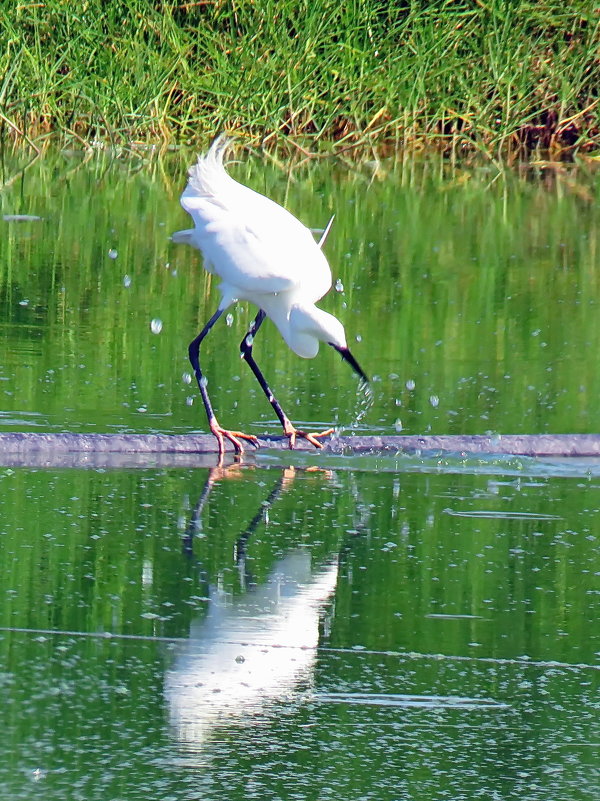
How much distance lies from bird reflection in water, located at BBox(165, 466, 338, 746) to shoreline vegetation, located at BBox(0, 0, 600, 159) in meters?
11.5

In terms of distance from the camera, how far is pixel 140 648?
10.9ft

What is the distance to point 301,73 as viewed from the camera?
15.4m

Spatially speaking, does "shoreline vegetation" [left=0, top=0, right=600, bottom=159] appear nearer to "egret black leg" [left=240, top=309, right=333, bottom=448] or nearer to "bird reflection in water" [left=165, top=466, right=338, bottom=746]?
"egret black leg" [left=240, top=309, right=333, bottom=448]

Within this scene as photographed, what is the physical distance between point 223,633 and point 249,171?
10.9 m

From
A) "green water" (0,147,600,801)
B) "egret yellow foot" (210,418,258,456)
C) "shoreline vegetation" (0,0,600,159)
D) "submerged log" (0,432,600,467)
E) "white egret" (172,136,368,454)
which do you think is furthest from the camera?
"shoreline vegetation" (0,0,600,159)

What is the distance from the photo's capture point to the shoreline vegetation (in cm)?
1509

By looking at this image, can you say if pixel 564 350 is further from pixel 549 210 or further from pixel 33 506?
pixel 549 210

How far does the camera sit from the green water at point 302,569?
2836 millimetres

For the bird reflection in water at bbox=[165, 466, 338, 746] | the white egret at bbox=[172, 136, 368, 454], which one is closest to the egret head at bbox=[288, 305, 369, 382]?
the white egret at bbox=[172, 136, 368, 454]

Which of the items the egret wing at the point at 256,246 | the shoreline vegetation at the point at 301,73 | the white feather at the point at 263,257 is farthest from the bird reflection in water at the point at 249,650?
the shoreline vegetation at the point at 301,73

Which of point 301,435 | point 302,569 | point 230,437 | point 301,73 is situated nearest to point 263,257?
point 301,435

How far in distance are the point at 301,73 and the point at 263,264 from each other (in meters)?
9.86

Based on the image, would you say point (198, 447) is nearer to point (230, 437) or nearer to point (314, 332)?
point (230, 437)

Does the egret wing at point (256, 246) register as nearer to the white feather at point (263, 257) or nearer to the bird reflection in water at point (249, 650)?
the white feather at point (263, 257)
